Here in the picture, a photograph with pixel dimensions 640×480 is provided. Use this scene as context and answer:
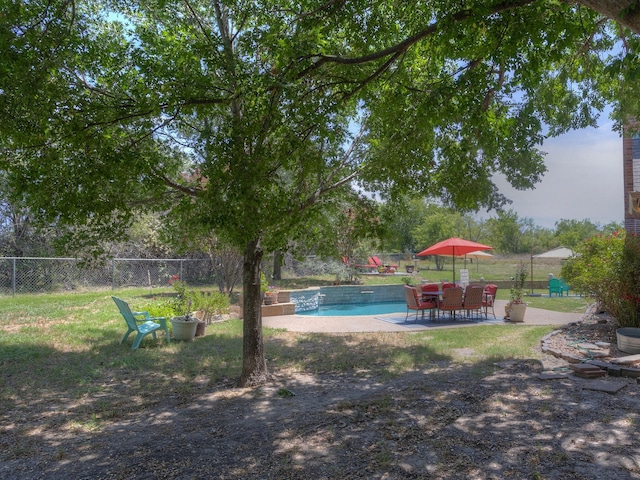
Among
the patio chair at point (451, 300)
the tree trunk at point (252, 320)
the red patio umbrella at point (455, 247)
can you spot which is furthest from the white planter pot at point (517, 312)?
the tree trunk at point (252, 320)

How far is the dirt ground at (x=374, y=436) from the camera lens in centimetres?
371

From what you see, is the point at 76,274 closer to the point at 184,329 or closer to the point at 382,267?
the point at 184,329

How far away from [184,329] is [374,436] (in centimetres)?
624

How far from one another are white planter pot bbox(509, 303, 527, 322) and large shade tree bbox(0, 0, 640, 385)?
616 cm

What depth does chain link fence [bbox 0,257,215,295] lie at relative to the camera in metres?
15.9

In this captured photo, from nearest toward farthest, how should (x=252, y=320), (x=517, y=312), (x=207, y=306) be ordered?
(x=252, y=320) → (x=207, y=306) → (x=517, y=312)

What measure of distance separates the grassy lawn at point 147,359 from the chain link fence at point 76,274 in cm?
432


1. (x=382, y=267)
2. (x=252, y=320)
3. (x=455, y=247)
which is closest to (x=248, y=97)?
(x=252, y=320)

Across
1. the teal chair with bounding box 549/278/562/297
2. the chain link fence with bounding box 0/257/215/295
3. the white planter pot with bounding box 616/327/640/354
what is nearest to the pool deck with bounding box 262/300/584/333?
the white planter pot with bounding box 616/327/640/354

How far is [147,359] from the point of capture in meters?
8.11

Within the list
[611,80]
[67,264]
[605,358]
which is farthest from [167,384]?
[67,264]

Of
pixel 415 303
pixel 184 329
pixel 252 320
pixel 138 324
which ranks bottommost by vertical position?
pixel 184 329

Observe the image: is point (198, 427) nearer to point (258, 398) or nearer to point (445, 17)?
point (258, 398)

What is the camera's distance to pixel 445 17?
4.54 meters
